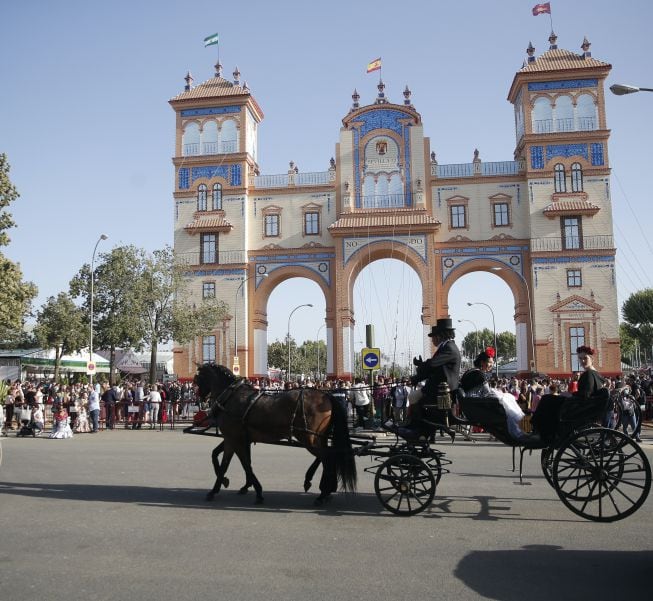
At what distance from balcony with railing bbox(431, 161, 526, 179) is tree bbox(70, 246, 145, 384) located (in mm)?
20091

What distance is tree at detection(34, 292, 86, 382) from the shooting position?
4506 centimetres

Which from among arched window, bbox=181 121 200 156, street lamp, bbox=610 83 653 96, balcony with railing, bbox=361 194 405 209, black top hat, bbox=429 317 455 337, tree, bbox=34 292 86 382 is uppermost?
arched window, bbox=181 121 200 156

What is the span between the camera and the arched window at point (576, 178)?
136 ft

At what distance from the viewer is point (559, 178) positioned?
41812 millimetres

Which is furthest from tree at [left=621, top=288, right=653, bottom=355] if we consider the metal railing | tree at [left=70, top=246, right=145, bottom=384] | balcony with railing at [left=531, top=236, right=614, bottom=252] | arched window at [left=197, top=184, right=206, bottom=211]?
tree at [left=70, top=246, right=145, bottom=384]

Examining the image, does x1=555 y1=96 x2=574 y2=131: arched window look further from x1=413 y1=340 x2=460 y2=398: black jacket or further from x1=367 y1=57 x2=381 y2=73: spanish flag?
x1=413 y1=340 x2=460 y2=398: black jacket

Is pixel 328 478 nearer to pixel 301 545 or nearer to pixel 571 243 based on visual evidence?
pixel 301 545

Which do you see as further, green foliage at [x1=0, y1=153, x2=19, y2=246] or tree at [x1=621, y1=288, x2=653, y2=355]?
tree at [x1=621, y1=288, x2=653, y2=355]

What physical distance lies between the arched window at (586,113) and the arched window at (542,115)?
1.78 meters

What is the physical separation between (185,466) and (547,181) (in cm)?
3515

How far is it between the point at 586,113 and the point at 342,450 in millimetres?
39516

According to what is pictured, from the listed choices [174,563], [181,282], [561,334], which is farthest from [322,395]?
[561,334]

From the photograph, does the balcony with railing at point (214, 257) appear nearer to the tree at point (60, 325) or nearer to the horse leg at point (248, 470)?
the tree at point (60, 325)

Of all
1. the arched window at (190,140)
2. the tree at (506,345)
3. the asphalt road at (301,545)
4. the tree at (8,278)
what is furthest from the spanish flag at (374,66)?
the tree at (506,345)
